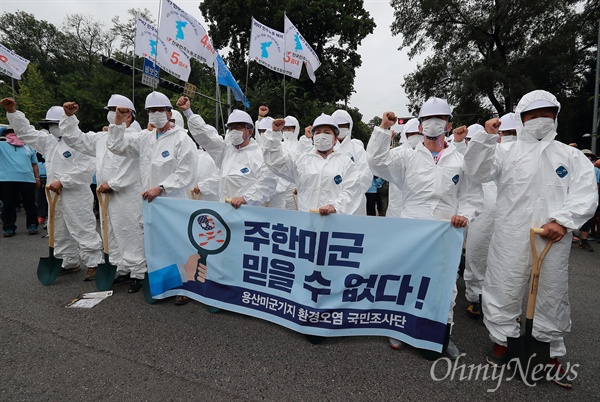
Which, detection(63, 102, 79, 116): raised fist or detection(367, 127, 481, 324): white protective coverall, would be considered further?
detection(63, 102, 79, 116): raised fist

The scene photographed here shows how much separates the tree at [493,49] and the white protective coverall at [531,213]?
17.0 m

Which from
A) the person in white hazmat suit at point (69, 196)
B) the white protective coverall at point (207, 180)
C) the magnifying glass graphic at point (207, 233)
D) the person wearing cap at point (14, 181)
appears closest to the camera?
the magnifying glass graphic at point (207, 233)

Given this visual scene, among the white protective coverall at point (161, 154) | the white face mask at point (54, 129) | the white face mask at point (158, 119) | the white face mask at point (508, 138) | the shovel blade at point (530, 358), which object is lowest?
the shovel blade at point (530, 358)

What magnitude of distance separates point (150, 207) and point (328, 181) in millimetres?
1958

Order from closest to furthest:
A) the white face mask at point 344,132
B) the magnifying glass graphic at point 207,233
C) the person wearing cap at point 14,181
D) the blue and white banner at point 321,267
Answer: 1. the blue and white banner at point 321,267
2. the magnifying glass graphic at point 207,233
3. the white face mask at point 344,132
4. the person wearing cap at point 14,181

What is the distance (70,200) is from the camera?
445 centimetres

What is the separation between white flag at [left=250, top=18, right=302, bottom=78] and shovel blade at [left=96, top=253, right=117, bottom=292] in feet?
17.8

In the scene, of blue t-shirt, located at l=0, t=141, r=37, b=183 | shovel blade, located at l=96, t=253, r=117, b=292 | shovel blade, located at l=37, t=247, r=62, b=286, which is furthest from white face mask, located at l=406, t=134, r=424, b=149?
blue t-shirt, located at l=0, t=141, r=37, b=183

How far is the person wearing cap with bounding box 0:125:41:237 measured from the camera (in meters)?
6.91

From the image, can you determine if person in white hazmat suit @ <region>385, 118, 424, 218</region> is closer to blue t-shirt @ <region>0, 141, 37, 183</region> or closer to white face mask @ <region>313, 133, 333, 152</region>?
white face mask @ <region>313, 133, 333, 152</region>

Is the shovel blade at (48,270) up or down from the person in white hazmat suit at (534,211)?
down

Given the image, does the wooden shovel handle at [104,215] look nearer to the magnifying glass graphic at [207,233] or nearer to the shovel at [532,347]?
the magnifying glass graphic at [207,233]

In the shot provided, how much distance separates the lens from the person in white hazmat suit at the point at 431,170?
280cm

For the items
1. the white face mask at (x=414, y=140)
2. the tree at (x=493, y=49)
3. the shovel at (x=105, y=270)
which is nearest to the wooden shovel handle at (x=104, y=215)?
the shovel at (x=105, y=270)
